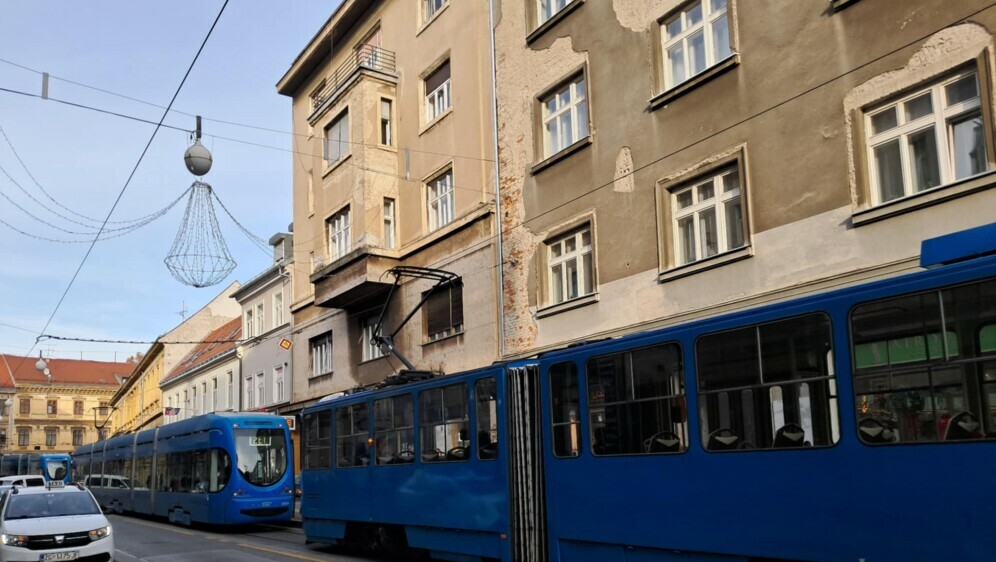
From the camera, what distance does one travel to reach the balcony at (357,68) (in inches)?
1024

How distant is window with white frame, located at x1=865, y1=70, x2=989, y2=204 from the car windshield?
41.4 ft

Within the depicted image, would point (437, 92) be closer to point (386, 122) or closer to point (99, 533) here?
point (386, 122)

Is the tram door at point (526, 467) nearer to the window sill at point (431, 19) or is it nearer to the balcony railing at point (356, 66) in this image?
the window sill at point (431, 19)

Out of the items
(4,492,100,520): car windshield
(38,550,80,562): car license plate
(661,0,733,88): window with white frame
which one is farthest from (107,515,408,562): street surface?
(661,0,733,88): window with white frame

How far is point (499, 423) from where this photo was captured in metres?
11.8

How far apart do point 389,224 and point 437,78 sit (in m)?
4.38

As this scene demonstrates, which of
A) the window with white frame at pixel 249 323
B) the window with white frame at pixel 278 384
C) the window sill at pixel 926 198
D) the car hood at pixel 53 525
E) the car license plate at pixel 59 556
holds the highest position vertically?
the window with white frame at pixel 249 323

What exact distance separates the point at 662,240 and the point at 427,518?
638 centimetres

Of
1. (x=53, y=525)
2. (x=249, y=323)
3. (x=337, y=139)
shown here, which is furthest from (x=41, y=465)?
(x=53, y=525)

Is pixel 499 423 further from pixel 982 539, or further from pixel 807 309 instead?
pixel 982 539

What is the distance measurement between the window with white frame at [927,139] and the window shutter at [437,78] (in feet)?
43.5

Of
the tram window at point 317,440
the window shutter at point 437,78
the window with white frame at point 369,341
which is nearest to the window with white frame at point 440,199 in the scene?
the window shutter at point 437,78

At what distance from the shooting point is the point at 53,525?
515 inches

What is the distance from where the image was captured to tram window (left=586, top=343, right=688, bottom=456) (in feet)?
29.7
